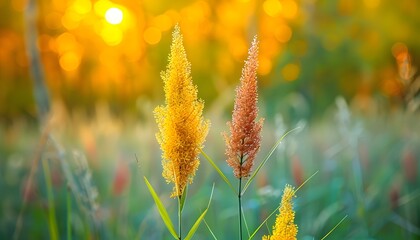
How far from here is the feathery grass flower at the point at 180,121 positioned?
93 cm

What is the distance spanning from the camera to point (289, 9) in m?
13.9

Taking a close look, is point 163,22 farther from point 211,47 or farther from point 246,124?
point 246,124

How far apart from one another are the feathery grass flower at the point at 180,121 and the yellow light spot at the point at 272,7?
12773 millimetres

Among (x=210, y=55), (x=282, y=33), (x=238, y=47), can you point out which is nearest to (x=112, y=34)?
(x=210, y=55)

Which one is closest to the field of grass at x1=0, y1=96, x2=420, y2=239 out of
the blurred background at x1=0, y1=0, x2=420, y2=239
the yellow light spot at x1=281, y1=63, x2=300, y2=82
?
the blurred background at x1=0, y1=0, x2=420, y2=239

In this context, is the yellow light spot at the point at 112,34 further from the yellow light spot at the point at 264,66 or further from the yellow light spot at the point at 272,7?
the yellow light spot at the point at 264,66

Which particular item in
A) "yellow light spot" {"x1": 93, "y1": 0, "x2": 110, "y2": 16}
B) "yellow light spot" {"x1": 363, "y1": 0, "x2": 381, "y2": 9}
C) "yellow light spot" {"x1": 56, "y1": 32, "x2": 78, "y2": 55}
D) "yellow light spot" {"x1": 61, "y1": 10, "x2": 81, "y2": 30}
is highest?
"yellow light spot" {"x1": 56, "y1": 32, "x2": 78, "y2": 55}

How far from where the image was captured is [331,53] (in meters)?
Answer: 13.8

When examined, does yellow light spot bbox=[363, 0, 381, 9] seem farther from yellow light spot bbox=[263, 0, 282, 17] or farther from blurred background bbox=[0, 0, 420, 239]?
yellow light spot bbox=[263, 0, 282, 17]

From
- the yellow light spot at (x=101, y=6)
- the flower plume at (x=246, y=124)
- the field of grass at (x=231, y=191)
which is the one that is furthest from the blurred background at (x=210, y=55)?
the flower plume at (x=246, y=124)

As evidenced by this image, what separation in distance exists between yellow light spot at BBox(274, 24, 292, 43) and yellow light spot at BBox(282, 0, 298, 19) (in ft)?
1.24

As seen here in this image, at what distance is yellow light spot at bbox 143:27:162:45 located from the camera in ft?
51.5

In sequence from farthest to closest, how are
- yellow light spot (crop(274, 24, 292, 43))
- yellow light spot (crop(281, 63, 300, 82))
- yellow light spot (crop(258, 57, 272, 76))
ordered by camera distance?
yellow light spot (crop(274, 24, 292, 43)) < yellow light spot (crop(281, 63, 300, 82)) < yellow light spot (crop(258, 57, 272, 76))

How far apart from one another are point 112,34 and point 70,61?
2266 mm
